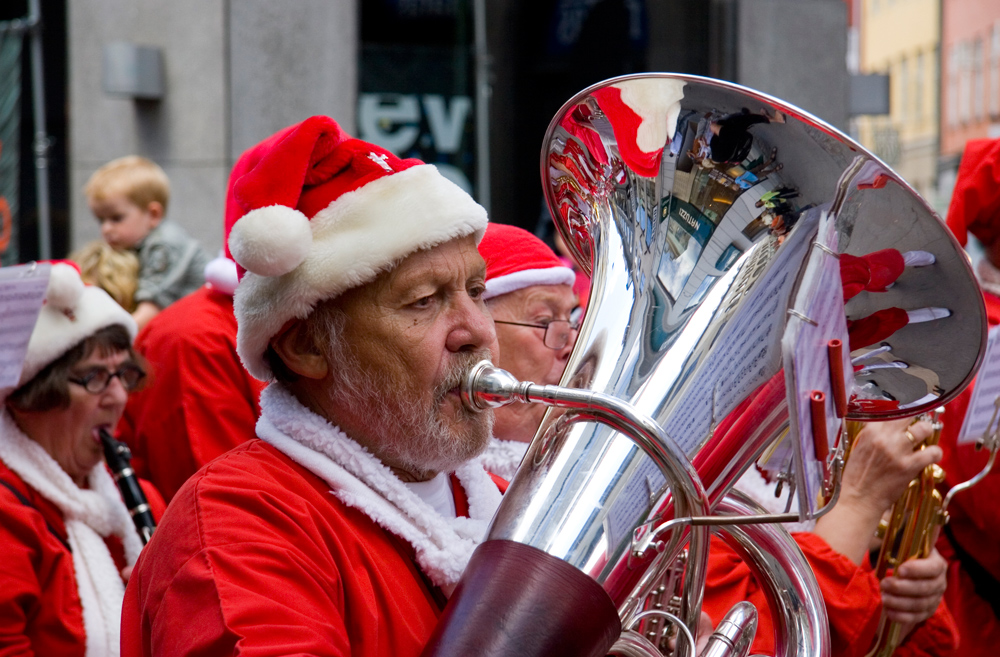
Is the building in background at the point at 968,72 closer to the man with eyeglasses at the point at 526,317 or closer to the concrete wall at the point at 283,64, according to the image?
the concrete wall at the point at 283,64

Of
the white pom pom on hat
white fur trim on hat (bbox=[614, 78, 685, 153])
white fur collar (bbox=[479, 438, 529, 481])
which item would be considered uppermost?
white fur trim on hat (bbox=[614, 78, 685, 153])

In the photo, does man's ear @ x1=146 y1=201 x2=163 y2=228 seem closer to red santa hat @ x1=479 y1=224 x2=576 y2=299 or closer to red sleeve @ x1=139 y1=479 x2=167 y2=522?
red sleeve @ x1=139 y1=479 x2=167 y2=522

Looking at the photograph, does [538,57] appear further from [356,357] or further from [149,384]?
[356,357]

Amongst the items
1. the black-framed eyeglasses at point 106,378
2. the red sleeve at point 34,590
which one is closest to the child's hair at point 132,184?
the black-framed eyeglasses at point 106,378

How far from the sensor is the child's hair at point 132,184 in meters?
4.85

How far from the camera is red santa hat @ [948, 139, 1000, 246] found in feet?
9.85

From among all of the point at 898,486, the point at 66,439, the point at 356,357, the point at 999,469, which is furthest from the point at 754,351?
the point at 66,439

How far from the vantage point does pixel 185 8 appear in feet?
20.3

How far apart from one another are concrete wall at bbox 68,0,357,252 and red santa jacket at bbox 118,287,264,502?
3179 millimetres

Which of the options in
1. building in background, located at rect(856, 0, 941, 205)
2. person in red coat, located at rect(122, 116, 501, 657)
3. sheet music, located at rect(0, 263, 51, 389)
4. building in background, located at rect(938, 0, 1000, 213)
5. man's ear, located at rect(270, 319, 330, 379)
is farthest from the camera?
building in background, located at rect(856, 0, 941, 205)

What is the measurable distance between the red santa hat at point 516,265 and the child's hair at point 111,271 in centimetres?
214

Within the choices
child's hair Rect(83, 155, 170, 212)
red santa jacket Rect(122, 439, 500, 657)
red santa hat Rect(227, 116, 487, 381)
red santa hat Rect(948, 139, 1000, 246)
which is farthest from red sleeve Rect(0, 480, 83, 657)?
child's hair Rect(83, 155, 170, 212)

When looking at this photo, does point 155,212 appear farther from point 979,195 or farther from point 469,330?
point 469,330

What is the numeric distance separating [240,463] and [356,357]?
23 centimetres
